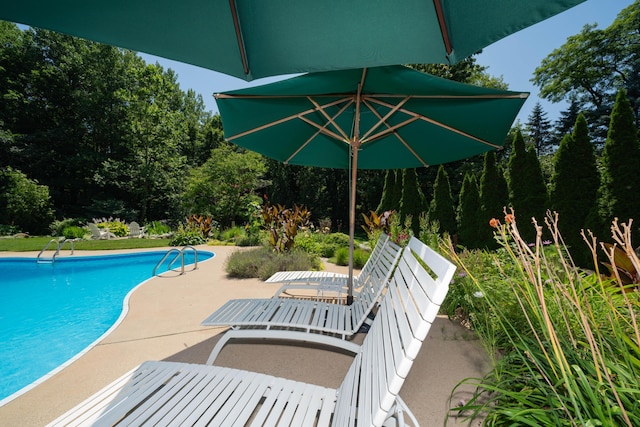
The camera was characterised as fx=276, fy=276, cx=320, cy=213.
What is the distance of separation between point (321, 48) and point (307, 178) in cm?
1863

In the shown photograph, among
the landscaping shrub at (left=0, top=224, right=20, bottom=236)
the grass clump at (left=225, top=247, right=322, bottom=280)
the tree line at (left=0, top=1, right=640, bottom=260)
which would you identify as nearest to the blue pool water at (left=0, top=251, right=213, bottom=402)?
the grass clump at (left=225, top=247, right=322, bottom=280)

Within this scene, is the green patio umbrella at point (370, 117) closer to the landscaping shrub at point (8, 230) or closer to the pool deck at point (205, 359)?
the pool deck at point (205, 359)

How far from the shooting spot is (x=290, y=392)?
139 centimetres

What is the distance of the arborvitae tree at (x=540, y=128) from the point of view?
122 feet

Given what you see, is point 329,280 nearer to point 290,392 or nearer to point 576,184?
point 290,392

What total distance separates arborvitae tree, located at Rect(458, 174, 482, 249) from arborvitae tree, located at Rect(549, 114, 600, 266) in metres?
2.86

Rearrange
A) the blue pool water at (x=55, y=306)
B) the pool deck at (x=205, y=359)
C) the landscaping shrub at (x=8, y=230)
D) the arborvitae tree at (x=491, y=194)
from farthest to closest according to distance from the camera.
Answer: the landscaping shrub at (x=8, y=230), the arborvitae tree at (x=491, y=194), the blue pool water at (x=55, y=306), the pool deck at (x=205, y=359)

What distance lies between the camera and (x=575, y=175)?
7.15m

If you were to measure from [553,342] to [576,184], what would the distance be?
8.46m

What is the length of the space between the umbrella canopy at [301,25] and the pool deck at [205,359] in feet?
7.09

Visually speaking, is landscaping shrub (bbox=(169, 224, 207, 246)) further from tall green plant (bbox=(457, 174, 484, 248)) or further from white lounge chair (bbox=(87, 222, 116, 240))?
tall green plant (bbox=(457, 174, 484, 248))

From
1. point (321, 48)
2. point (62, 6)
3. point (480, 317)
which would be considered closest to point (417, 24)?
point (321, 48)

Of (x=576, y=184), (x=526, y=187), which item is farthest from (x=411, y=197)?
(x=576, y=184)

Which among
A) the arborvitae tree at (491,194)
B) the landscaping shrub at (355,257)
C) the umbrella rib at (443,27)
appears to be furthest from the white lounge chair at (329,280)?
the arborvitae tree at (491,194)
